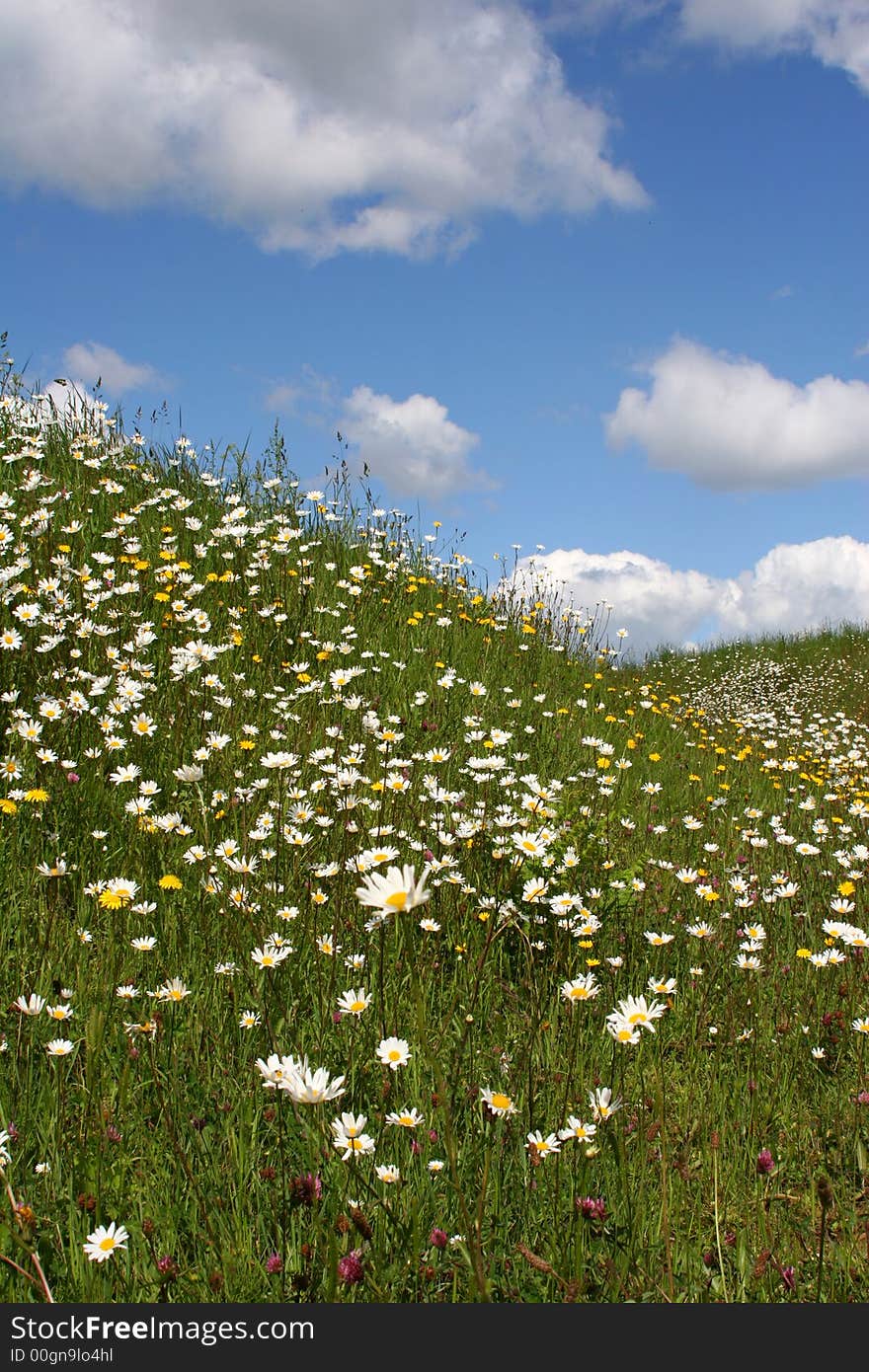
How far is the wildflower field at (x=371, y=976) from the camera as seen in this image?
1.88m

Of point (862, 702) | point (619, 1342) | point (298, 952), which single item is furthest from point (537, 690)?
point (862, 702)

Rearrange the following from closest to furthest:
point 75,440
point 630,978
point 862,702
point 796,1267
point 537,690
Result: point 796,1267, point 630,978, point 537,690, point 75,440, point 862,702

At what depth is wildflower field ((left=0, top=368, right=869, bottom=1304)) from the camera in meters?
1.88

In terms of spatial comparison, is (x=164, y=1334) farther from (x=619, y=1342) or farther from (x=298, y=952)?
(x=298, y=952)

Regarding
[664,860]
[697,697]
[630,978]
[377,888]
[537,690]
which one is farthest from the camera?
[697,697]

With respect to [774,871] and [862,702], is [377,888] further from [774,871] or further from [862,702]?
[862,702]

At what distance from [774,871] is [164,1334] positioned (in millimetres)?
3915

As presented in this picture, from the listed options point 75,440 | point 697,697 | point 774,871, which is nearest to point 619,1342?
point 774,871

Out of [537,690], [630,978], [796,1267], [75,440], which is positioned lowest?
[796,1267]

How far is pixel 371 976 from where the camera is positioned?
2.94 meters

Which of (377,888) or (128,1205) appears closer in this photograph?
(377,888)

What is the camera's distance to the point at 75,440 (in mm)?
8086

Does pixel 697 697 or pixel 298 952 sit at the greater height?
pixel 697 697

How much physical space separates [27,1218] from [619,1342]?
42.0 inches
